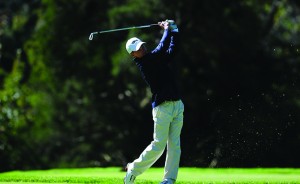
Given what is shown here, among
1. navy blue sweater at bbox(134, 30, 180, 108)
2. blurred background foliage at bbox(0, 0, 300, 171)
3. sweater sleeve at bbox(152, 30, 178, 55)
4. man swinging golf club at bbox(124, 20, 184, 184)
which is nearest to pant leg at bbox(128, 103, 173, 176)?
man swinging golf club at bbox(124, 20, 184, 184)

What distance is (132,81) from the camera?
34094mm

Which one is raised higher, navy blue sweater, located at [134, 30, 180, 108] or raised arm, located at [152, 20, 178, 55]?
raised arm, located at [152, 20, 178, 55]

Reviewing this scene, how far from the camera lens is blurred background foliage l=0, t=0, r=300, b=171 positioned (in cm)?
3344

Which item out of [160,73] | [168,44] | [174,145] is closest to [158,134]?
[174,145]

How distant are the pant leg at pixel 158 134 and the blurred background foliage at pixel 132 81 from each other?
2195 cm

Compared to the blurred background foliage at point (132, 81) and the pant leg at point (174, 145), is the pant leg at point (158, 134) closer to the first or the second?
the pant leg at point (174, 145)

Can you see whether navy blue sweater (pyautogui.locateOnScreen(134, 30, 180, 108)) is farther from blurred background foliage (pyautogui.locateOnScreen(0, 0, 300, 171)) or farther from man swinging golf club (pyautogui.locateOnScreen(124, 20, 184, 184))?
blurred background foliage (pyautogui.locateOnScreen(0, 0, 300, 171))

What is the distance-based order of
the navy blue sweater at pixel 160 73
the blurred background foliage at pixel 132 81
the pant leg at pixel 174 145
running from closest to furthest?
1. the navy blue sweater at pixel 160 73
2. the pant leg at pixel 174 145
3. the blurred background foliage at pixel 132 81

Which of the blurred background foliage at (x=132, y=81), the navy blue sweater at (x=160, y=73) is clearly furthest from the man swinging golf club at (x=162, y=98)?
the blurred background foliage at (x=132, y=81)

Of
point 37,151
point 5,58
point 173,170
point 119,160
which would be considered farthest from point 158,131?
point 5,58

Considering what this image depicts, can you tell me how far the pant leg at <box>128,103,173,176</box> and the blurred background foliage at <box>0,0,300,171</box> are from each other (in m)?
22.0

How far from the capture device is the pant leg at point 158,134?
9.02m

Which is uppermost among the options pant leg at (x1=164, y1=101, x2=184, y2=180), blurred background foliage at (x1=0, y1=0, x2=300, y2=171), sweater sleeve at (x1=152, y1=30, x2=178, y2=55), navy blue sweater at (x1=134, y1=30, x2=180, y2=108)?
sweater sleeve at (x1=152, y1=30, x2=178, y2=55)

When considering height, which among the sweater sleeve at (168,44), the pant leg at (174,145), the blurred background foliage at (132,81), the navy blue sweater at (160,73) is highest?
the sweater sleeve at (168,44)
